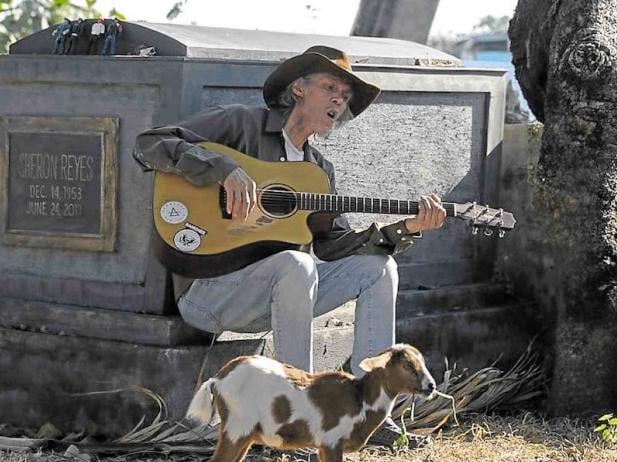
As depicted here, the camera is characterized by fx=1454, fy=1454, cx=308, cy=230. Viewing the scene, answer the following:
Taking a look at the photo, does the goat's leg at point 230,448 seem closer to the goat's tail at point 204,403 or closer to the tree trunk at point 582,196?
the goat's tail at point 204,403

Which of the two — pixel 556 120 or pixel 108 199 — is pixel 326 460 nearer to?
pixel 108 199

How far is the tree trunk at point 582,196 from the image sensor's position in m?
6.31

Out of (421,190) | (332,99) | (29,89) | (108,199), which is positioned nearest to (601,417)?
(421,190)

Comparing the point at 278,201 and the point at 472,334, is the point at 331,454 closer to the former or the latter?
the point at 278,201

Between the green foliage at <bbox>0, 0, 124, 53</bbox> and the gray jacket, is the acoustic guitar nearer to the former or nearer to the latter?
the gray jacket

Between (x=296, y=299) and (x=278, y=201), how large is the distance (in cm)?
44

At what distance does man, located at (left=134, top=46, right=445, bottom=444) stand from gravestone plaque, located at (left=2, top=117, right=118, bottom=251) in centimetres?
53

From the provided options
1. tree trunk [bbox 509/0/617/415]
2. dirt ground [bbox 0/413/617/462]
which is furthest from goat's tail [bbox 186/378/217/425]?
tree trunk [bbox 509/0/617/415]

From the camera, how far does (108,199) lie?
240 inches

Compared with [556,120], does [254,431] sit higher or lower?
lower

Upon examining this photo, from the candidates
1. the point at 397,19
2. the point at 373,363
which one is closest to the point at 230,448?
the point at 373,363

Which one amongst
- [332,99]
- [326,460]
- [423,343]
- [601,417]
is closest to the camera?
[326,460]

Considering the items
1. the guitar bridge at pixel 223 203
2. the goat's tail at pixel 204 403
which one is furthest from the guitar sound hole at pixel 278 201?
the goat's tail at pixel 204 403

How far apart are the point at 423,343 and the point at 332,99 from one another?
151 centimetres
